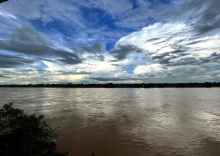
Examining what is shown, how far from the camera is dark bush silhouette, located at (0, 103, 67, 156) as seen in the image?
283 inches

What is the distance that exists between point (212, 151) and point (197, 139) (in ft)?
7.47

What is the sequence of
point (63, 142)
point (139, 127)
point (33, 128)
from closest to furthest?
point (33, 128)
point (63, 142)
point (139, 127)

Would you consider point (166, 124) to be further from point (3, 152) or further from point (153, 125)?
point (3, 152)

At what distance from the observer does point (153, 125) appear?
1850 cm

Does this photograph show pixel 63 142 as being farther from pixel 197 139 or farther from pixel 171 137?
pixel 197 139

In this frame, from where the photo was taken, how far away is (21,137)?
24.3ft

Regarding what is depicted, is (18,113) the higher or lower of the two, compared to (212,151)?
higher

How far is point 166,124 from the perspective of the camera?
1880 centimetres

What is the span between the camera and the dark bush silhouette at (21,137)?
7.18 metres

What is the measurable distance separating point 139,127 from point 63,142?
7.20m

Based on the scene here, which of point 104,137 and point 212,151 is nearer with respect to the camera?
point 212,151

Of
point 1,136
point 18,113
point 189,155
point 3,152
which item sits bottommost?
point 189,155

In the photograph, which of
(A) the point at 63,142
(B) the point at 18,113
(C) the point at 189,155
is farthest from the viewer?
(A) the point at 63,142

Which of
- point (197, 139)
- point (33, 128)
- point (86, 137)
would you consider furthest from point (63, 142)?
point (197, 139)
